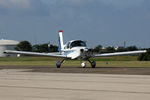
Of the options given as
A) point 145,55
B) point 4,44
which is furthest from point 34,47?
point 145,55

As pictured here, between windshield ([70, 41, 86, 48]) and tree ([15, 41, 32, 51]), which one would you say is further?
tree ([15, 41, 32, 51])

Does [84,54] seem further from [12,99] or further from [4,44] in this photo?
[4,44]

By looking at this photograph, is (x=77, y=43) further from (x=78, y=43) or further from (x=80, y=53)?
(x=80, y=53)

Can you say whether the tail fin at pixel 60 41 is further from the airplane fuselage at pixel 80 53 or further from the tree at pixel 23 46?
the tree at pixel 23 46

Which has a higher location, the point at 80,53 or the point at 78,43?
the point at 78,43

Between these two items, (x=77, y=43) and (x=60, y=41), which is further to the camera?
(x=60, y=41)

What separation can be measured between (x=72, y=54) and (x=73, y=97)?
2126 centimetres

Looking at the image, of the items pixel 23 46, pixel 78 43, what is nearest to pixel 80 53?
pixel 78 43

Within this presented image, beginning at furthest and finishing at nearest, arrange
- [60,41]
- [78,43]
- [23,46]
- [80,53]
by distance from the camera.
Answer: [23,46]
[60,41]
[78,43]
[80,53]

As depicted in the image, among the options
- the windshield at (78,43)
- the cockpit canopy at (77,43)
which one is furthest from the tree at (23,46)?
the windshield at (78,43)

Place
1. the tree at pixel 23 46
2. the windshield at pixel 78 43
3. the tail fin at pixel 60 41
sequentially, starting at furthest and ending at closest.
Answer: the tree at pixel 23 46
the tail fin at pixel 60 41
the windshield at pixel 78 43

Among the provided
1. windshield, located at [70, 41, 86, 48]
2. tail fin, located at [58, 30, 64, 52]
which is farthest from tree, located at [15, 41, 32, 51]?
windshield, located at [70, 41, 86, 48]

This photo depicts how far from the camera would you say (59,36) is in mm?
38156

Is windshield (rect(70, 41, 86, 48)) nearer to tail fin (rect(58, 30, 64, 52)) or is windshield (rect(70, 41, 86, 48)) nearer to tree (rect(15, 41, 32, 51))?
tail fin (rect(58, 30, 64, 52))
